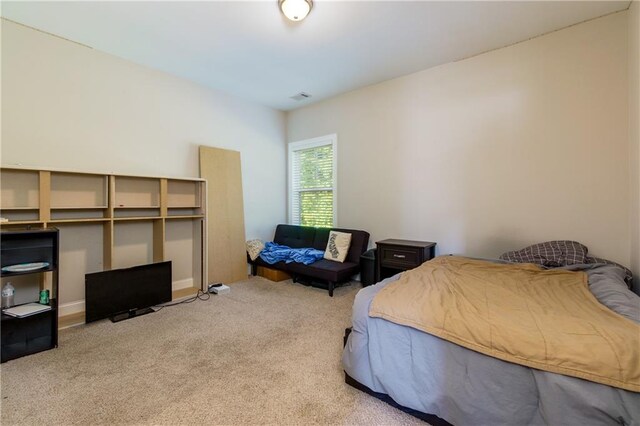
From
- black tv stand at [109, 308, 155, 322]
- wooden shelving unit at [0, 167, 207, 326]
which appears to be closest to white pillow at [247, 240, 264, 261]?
wooden shelving unit at [0, 167, 207, 326]

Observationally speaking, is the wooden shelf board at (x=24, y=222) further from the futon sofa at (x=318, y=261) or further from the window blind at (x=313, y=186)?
the window blind at (x=313, y=186)

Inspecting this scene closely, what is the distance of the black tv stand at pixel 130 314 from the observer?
8.91 feet

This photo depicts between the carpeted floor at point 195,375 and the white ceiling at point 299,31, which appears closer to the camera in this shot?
the carpeted floor at point 195,375

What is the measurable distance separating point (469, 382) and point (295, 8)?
8.96 ft

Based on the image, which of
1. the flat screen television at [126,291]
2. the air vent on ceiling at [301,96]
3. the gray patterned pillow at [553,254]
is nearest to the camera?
the gray patterned pillow at [553,254]

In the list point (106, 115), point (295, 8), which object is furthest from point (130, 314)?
point (295, 8)

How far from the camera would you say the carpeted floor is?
1.49 meters

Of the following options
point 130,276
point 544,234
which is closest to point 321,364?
point 130,276

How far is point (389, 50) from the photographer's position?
117 inches

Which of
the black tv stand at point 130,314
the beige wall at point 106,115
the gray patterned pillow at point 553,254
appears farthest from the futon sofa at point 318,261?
the gray patterned pillow at point 553,254

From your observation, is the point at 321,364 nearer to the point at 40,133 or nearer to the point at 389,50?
the point at 389,50

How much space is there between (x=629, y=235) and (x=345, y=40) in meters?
3.11

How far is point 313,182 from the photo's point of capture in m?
4.66

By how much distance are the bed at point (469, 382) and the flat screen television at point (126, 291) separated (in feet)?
7.78
